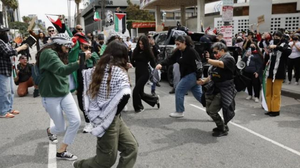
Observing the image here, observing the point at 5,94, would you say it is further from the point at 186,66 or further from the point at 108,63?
the point at 108,63

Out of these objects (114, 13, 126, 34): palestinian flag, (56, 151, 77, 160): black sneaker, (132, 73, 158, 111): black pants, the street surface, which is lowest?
the street surface

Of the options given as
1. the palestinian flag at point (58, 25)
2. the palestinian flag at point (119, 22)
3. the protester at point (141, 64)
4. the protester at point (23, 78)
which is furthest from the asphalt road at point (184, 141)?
the palestinian flag at point (119, 22)

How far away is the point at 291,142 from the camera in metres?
4.56

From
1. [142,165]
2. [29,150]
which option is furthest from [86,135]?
[142,165]

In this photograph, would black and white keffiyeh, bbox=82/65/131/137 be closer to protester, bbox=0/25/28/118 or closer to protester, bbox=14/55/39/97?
protester, bbox=0/25/28/118

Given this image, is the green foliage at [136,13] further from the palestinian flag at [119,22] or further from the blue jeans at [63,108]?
the blue jeans at [63,108]

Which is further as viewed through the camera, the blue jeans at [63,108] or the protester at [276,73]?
the protester at [276,73]

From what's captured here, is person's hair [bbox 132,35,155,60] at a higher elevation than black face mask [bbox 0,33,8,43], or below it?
below

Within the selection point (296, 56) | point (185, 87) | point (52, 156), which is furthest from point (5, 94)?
point (296, 56)

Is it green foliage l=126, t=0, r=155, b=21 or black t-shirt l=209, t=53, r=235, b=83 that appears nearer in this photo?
black t-shirt l=209, t=53, r=235, b=83

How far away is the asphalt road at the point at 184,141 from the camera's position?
3.84m

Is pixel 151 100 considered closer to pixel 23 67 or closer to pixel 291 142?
pixel 291 142

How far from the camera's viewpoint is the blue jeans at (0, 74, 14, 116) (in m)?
5.86

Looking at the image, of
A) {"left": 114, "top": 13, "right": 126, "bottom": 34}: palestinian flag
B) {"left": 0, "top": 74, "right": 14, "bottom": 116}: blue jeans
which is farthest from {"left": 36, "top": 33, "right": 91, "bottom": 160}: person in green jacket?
{"left": 114, "top": 13, "right": 126, "bottom": 34}: palestinian flag
